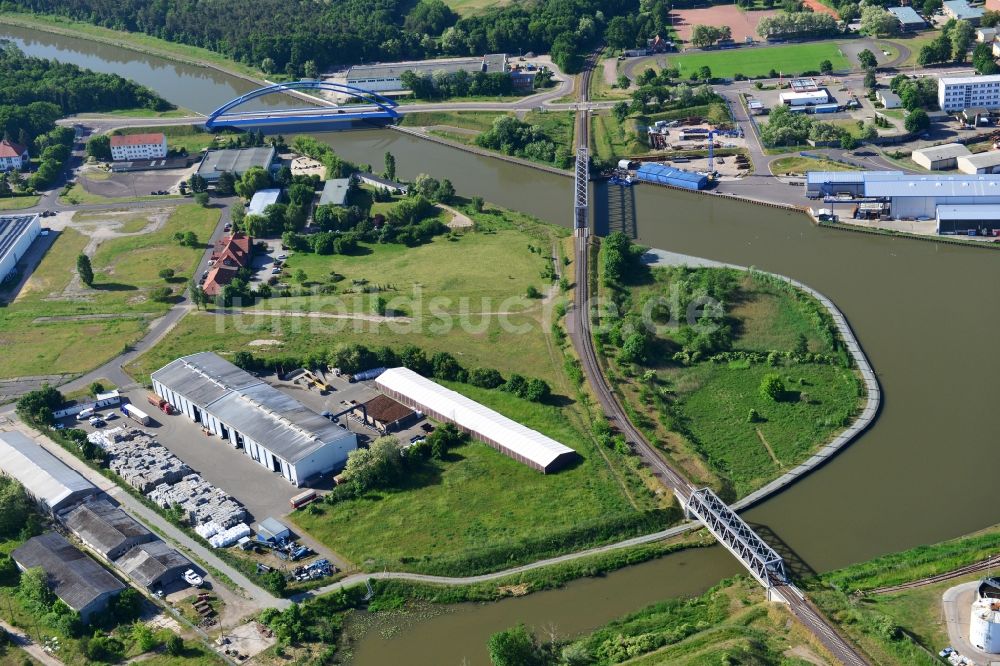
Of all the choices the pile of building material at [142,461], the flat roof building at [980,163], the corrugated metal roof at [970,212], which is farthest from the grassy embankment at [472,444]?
the flat roof building at [980,163]

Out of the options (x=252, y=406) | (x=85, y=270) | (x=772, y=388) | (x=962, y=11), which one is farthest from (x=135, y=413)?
(x=962, y=11)

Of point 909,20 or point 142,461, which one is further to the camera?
point 909,20

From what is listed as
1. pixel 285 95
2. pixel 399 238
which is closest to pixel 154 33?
pixel 285 95

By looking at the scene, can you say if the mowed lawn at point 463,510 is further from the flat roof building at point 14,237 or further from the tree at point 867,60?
the tree at point 867,60

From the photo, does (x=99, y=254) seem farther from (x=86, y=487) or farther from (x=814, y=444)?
(x=814, y=444)

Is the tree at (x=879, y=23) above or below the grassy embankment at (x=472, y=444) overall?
above

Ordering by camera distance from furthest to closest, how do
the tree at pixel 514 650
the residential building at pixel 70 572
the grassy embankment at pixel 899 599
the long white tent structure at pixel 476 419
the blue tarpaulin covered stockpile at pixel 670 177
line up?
the blue tarpaulin covered stockpile at pixel 670 177 → the long white tent structure at pixel 476 419 → the residential building at pixel 70 572 → the tree at pixel 514 650 → the grassy embankment at pixel 899 599

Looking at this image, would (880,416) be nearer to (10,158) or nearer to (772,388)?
(772,388)
